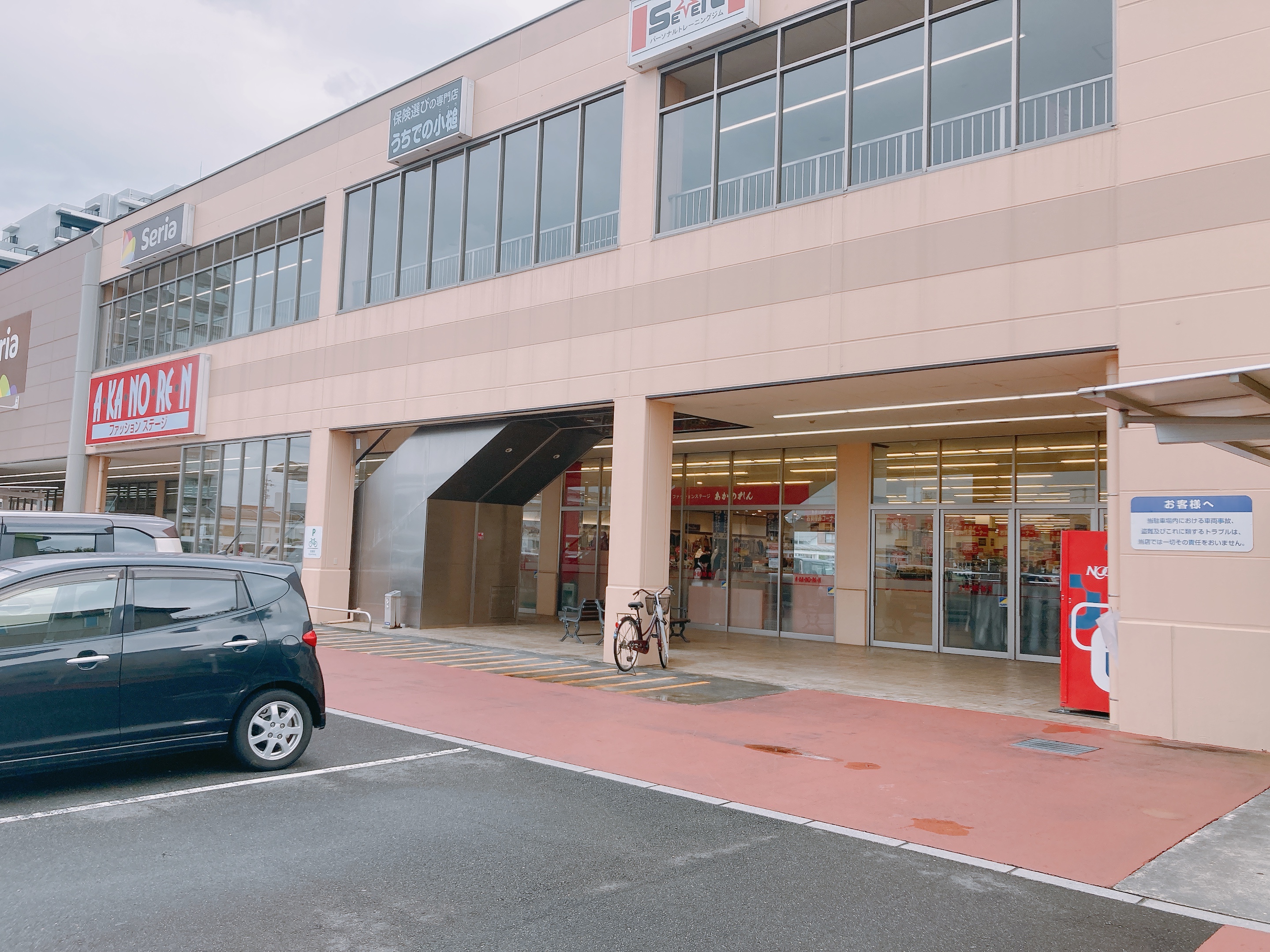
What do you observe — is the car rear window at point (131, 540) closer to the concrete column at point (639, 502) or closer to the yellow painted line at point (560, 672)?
the yellow painted line at point (560, 672)

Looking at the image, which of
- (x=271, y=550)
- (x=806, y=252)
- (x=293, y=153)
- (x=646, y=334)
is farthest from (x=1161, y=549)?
(x=293, y=153)

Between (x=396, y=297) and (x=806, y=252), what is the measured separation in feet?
29.9

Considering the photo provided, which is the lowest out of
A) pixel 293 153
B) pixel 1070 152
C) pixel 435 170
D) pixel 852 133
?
pixel 1070 152

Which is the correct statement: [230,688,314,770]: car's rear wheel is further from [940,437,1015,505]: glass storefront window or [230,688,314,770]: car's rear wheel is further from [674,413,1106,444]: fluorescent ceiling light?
[940,437,1015,505]: glass storefront window

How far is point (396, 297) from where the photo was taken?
60.0ft

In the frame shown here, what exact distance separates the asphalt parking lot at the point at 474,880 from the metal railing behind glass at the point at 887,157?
Result: 8.22 meters

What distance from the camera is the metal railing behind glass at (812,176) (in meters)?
12.2

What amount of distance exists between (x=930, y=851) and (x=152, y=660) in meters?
5.14

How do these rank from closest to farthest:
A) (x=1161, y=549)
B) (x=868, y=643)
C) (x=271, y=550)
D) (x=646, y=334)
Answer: (x=1161, y=549), (x=646, y=334), (x=868, y=643), (x=271, y=550)

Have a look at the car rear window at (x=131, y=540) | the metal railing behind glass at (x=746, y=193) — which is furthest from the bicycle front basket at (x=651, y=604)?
the car rear window at (x=131, y=540)

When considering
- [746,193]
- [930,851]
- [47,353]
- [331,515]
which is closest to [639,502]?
[746,193]

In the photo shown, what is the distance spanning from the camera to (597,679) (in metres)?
12.5

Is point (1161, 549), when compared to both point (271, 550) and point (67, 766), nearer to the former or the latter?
point (67, 766)

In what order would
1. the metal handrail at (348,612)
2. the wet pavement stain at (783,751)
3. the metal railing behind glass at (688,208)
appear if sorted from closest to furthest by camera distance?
the wet pavement stain at (783,751) → the metal railing behind glass at (688,208) → the metal handrail at (348,612)
